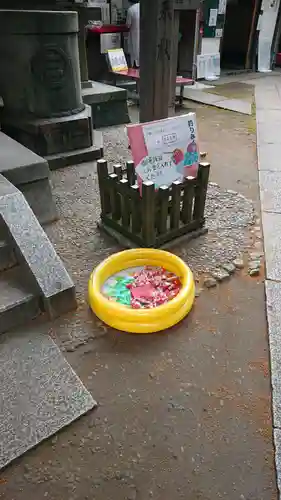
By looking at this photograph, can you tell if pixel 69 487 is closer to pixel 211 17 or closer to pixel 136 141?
pixel 136 141

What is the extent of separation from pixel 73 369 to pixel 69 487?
60 centimetres

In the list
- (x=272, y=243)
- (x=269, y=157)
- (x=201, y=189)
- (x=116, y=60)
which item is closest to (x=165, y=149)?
(x=201, y=189)

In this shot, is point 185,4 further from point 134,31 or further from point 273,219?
point 134,31

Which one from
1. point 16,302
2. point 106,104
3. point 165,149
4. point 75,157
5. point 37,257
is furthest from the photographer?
point 106,104

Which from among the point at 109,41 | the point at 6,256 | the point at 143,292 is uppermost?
the point at 109,41

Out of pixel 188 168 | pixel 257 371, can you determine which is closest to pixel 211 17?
pixel 188 168

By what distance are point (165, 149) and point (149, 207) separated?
0.49 meters

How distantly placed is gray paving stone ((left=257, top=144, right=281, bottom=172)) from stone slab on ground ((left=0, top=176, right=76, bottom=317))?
3266mm

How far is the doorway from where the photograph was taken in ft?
35.3

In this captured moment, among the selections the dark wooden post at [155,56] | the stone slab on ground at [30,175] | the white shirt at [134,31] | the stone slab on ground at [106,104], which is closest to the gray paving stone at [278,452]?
the stone slab on ground at [30,175]

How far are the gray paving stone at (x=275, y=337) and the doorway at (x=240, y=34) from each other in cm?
1069

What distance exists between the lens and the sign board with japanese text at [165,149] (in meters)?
2.60

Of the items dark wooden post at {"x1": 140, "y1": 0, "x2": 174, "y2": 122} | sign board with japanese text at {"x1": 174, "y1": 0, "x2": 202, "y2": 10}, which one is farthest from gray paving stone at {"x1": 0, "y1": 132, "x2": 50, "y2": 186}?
sign board with japanese text at {"x1": 174, "y1": 0, "x2": 202, "y2": 10}

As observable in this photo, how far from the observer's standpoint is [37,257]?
7.35 ft
